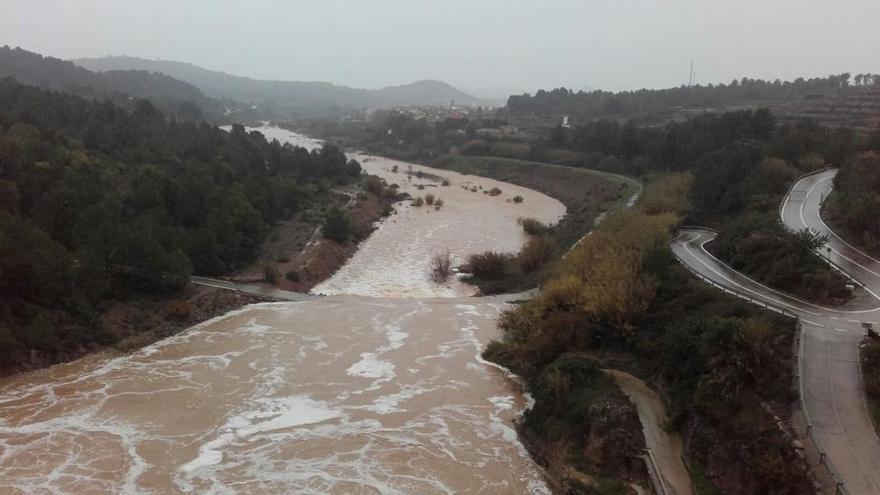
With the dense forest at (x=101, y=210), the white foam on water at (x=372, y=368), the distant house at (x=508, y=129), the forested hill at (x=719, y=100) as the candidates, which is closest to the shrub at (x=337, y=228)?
the dense forest at (x=101, y=210)

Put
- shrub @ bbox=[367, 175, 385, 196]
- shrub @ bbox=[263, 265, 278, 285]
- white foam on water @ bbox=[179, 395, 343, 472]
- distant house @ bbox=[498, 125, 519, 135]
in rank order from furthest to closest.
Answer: distant house @ bbox=[498, 125, 519, 135]
shrub @ bbox=[367, 175, 385, 196]
shrub @ bbox=[263, 265, 278, 285]
white foam on water @ bbox=[179, 395, 343, 472]

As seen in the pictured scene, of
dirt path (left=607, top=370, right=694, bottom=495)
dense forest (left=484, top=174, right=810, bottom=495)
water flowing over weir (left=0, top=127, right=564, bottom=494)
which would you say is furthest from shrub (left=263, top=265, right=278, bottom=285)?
dirt path (left=607, top=370, right=694, bottom=495)

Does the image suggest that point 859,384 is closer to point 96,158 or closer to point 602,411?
point 602,411

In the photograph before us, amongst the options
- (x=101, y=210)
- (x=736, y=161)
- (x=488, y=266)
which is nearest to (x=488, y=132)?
(x=736, y=161)

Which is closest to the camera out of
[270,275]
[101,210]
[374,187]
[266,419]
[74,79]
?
[266,419]

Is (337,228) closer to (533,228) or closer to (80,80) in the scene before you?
(533,228)

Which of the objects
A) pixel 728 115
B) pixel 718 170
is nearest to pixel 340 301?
pixel 718 170

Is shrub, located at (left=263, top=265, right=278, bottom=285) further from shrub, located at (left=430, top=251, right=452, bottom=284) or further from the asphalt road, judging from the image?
shrub, located at (left=430, top=251, right=452, bottom=284)
